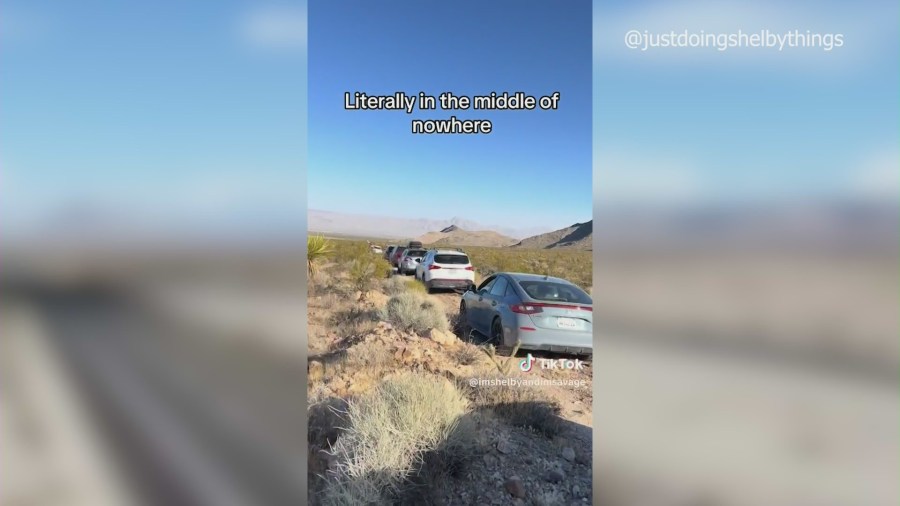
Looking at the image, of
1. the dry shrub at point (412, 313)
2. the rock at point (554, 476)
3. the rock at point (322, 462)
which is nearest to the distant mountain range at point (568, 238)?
the dry shrub at point (412, 313)

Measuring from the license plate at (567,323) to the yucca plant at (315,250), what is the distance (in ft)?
6.94

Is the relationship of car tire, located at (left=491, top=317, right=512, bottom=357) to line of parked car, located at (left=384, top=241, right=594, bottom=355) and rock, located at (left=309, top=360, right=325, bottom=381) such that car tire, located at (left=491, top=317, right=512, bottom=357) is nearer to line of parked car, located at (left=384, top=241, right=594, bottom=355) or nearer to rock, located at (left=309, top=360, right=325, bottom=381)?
line of parked car, located at (left=384, top=241, right=594, bottom=355)

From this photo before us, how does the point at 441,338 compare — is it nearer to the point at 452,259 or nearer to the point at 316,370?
the point at 452,259

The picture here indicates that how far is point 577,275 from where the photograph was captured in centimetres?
316

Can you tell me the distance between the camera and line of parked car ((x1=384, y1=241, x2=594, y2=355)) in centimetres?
318

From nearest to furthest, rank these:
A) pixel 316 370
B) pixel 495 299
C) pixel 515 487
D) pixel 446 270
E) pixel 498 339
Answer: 1. pixel 515 487
2. pixel 316 370
3. pixel 498 339
4. pixel 495 299
5. pixel 446 270

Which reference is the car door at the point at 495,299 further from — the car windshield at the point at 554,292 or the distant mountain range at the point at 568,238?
the distant mountain range at the point at 568,238

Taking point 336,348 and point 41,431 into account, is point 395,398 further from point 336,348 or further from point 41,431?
point 41,431

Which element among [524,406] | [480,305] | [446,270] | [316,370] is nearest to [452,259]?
[446,270]

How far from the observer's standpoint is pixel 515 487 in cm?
277

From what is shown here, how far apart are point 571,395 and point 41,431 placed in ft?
14.9

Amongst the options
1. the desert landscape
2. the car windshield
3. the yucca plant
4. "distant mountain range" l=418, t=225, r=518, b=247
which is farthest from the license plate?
the yucca plant

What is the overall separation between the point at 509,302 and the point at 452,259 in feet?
2.32

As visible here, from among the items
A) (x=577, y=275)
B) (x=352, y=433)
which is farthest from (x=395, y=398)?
(x=577, y=275)
